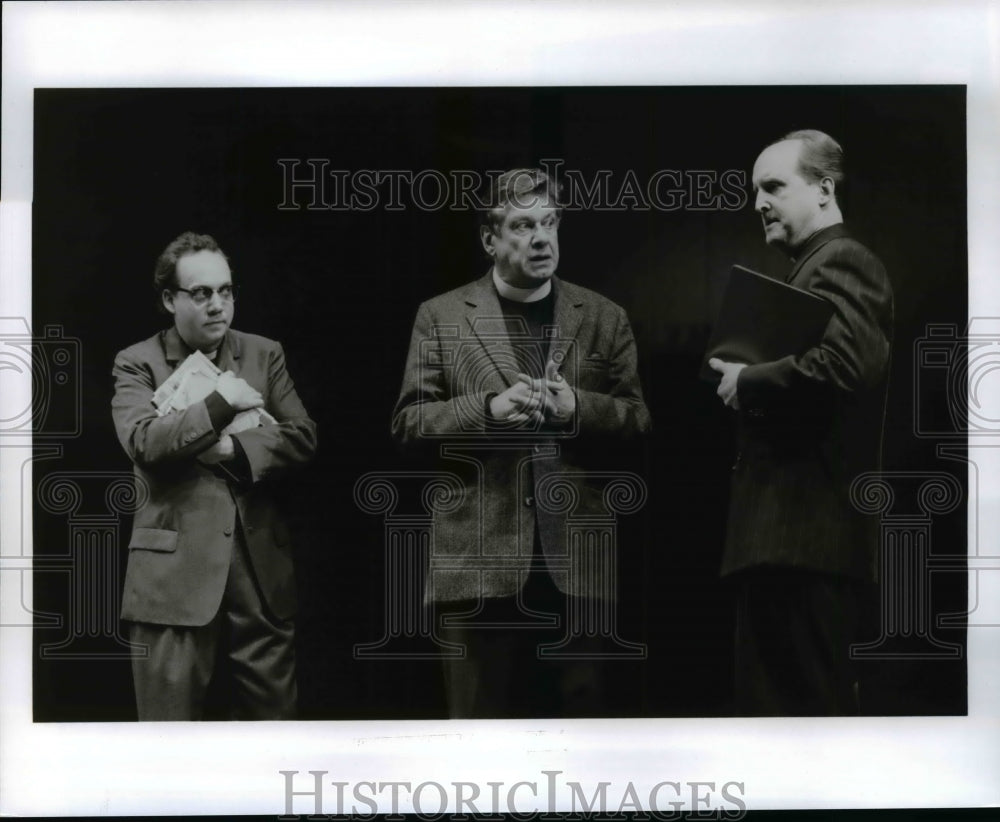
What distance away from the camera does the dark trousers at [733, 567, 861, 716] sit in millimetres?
5016

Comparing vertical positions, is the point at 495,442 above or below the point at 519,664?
above

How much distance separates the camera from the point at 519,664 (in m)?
5.01

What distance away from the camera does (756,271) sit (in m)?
5.03

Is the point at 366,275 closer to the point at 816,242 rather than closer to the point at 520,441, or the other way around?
the point at 520,441

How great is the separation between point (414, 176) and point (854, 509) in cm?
267

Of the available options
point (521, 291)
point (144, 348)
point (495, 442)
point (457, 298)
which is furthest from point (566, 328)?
point (144, 348)

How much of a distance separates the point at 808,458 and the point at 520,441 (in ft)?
4.55

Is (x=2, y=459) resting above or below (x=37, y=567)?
above

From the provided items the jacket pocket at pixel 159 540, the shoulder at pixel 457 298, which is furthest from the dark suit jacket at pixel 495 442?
the jacket pocket at pixel 159 540

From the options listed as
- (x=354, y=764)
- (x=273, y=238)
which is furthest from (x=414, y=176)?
(x=354, y=764)

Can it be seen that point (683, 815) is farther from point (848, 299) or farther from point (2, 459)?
point (2, 459)

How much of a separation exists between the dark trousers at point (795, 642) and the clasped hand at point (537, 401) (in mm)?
1172

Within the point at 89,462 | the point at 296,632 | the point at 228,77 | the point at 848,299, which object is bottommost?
the point at 296,632

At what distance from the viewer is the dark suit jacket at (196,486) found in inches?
196
